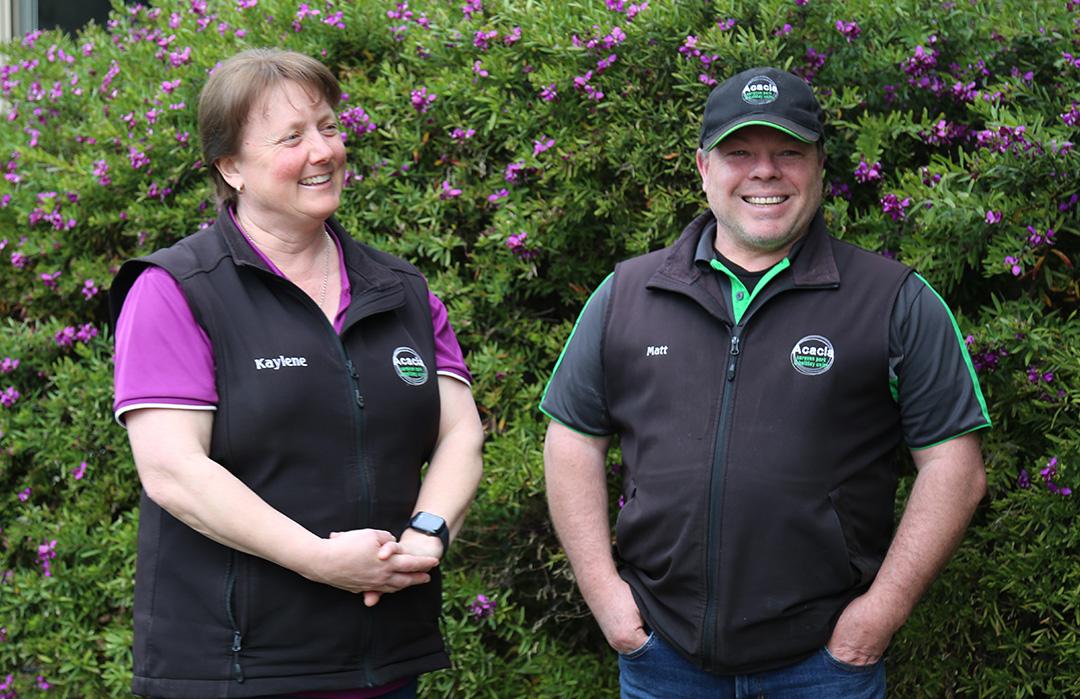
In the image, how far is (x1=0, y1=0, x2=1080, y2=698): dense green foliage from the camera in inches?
152

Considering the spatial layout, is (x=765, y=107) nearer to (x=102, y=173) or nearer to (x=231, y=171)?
(x=231, y=171)

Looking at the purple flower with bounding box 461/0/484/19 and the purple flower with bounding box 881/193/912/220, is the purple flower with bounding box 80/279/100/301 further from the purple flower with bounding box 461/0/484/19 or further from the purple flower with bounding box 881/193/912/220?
the purple flower with bounding box 881/193/912/220

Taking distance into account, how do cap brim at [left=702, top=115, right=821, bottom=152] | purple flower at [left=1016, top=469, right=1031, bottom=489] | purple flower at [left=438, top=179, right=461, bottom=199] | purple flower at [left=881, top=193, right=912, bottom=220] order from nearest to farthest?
1. cap brim at [left=702, top=115, right=821, bottom=152]
2. purple flower at [left=1016, top=469, right=1031, bottom=489]
3. purple flower at [left=881, top=193, right=912, bottom=220]
4. purple flower at [left=438, top=179, right=461, bottom=199]

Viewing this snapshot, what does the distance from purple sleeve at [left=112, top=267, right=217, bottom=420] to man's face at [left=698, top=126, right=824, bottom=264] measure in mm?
1364

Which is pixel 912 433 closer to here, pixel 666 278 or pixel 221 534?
pixel 666 278

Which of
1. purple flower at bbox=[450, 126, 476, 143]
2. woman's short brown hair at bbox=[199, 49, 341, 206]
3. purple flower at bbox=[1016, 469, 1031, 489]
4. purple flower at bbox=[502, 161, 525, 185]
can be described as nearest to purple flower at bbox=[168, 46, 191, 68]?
purple flower at bbox=[450, 126, 476, 143]

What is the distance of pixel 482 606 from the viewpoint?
446cm

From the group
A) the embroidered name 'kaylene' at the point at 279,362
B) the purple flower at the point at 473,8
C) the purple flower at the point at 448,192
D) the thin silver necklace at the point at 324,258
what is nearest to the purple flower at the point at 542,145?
the purple flower at the point at 448,192

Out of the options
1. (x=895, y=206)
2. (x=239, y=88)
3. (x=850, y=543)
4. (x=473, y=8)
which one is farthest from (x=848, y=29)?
(x=239, y=88)

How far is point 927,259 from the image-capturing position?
394 centimetres

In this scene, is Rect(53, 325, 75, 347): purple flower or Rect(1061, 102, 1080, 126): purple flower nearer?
Rect(1061, 102, 1080, 126): purple flower

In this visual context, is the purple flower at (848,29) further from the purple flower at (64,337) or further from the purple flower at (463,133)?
the purple flower at (64,337)

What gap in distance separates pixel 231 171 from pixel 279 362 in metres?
0.55

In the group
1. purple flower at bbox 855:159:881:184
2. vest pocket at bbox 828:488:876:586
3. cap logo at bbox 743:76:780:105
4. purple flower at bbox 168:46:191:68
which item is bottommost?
vest pocket at bbox 828:488:876:586
